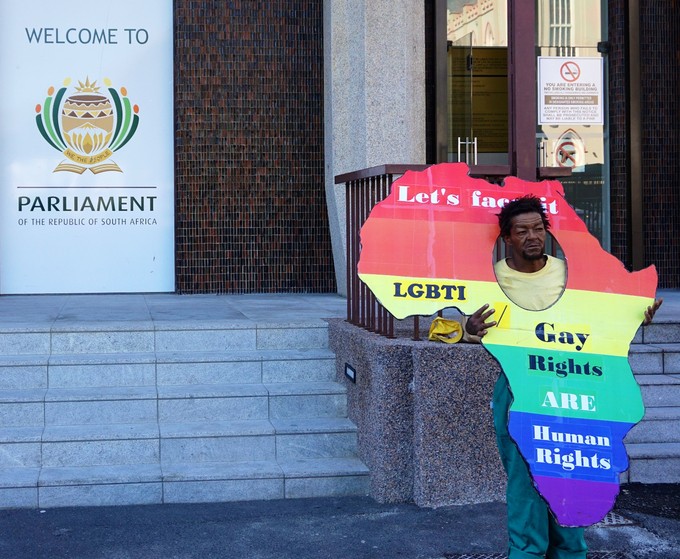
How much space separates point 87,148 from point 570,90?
543 centimetres

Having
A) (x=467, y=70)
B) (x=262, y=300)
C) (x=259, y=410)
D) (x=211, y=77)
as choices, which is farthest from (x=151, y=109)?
(x=259, y=410)

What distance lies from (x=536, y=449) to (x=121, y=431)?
10.1 feet

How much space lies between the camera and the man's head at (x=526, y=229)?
13.3 feet

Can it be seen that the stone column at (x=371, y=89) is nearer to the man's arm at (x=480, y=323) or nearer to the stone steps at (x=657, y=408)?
the stone steps at (x=657, y=408)

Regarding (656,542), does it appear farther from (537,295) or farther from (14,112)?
(14,112)

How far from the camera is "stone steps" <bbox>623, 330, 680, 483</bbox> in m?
6.02

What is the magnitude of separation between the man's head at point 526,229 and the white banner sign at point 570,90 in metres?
7.29

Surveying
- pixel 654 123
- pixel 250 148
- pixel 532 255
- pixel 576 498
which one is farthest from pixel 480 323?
pixel 654 123

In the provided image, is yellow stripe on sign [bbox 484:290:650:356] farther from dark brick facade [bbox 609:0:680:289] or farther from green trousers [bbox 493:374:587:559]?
dark brick facade [bbox 609:0:680:289]

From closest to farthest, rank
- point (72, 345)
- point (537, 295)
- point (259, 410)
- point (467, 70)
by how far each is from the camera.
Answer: point (537, 295) < point (259, 410) < point (72, 345) < point (467, 70)

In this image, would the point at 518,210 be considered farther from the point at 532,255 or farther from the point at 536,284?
the point at 536,284

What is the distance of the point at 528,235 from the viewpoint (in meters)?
4.07

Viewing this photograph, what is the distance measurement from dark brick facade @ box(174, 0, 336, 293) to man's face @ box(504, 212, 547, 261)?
6.41 meters

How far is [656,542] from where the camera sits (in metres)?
5.05
